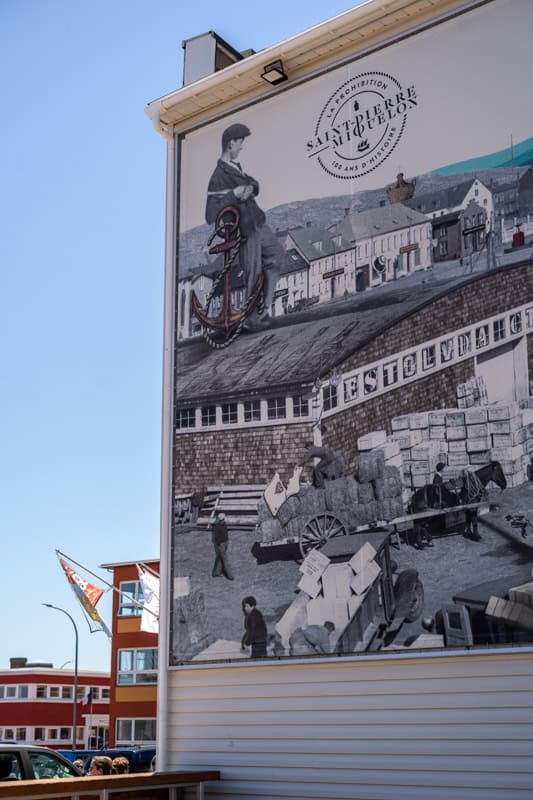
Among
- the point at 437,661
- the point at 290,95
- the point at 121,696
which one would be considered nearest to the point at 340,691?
the point at 437,661

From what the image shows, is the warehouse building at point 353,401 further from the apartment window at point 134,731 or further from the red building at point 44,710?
the red building at point 44,710

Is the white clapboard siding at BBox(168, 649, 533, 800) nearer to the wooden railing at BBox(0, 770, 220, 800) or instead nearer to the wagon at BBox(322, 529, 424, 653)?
the wagon at BBox(322, 529, 424, 653)

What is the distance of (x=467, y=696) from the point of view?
402 inches

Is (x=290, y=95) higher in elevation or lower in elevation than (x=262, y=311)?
higher

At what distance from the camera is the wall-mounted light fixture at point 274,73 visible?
1326 cm

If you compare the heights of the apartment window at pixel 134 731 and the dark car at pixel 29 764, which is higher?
the dark car at pixel 29 764

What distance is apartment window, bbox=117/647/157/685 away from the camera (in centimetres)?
4241

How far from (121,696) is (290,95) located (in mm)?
34376

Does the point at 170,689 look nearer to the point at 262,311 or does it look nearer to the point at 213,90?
the point at 262,311

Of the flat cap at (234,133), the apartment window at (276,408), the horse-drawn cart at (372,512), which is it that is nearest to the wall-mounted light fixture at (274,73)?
the flat cap at (234,133)

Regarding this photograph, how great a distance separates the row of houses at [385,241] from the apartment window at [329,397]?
1135 millimetres

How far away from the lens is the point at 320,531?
11.6 m

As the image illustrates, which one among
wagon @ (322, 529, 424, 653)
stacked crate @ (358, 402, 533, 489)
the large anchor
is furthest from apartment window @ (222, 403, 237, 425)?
wagon @ (322, 529, 424, 653)

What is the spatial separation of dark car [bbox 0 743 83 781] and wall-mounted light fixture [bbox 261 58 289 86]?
8766 mm
